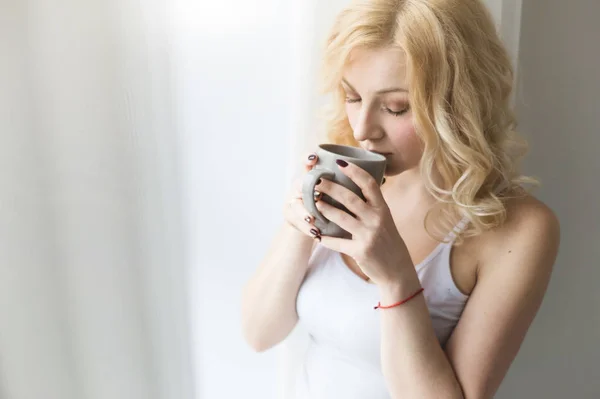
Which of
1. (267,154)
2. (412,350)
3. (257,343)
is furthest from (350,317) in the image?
(267,154)

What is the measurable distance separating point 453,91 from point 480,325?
33 cm

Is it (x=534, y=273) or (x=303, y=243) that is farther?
(x=303, y=243)

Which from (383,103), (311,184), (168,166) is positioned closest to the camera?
(311,184)

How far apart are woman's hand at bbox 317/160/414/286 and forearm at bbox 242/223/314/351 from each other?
20 cm

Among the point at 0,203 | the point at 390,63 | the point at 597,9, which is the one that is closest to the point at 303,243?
the point at 390,63

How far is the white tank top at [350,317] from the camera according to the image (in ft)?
2.85

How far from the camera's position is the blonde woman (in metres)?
0.79

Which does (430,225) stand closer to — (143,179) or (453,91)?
(453,91)

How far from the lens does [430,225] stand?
92 centimetres

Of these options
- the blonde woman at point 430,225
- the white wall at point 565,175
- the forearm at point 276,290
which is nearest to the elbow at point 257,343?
the forearm at point 276,290

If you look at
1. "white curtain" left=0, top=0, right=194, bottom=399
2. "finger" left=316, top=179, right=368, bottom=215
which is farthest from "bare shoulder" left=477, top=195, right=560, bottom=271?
"white curtain" left=0, top=0, right=194, bottom=399

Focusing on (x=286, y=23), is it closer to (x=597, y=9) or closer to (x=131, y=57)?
(x=131, y=57)

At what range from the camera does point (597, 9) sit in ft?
3.76

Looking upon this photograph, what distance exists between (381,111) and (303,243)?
26cm
